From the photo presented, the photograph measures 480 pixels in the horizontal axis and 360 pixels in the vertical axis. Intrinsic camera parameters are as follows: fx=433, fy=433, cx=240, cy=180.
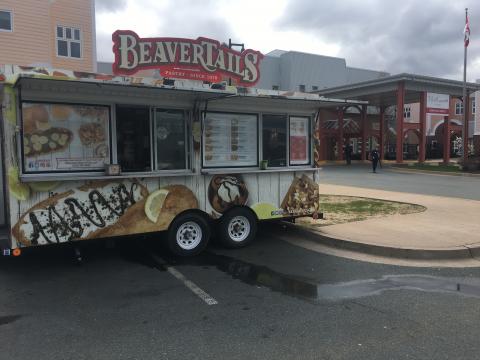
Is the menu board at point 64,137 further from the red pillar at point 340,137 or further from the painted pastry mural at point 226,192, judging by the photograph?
the red pillar at point 340,137

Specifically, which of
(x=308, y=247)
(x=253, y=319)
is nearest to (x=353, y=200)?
(x=308, y=247)

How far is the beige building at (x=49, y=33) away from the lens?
19.6 m

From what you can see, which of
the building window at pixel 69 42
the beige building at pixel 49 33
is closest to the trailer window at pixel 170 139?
the beige building at pixel 49 33

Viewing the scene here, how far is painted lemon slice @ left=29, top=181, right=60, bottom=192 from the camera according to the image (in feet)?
18.6

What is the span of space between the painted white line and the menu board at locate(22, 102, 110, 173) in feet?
5.65

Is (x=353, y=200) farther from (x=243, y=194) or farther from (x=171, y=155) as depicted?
(x=171, y=155)

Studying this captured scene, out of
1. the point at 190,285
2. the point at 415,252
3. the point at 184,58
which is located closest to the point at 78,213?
the point at 190,285

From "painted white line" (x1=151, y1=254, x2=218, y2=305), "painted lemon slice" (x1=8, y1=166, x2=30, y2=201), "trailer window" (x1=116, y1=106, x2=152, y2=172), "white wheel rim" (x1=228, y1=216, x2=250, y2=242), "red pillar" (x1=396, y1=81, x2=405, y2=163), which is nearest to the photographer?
"painted white line" (x1=151, y1=254, x2=218, y2=305)

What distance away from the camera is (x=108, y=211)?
623 cm

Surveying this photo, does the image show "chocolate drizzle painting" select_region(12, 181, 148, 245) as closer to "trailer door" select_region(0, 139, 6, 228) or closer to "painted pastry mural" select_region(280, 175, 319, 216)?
"trailer door" select_region(0, 139, 6, 228)

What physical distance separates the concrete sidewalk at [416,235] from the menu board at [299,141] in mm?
1399

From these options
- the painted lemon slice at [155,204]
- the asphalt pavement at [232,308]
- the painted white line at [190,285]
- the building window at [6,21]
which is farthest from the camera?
the building window at [6,21]

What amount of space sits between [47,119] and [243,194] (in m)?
3.30

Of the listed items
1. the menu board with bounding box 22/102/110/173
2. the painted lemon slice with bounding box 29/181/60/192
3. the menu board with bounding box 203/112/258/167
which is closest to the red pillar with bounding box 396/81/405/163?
the menu board with bounding box 203/112/258/167
